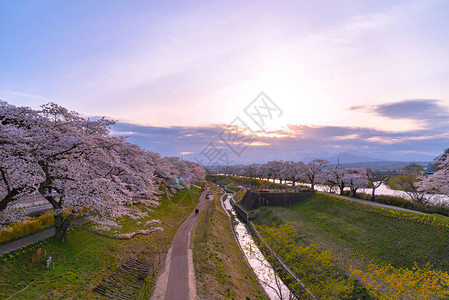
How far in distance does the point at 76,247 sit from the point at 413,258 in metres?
40.5

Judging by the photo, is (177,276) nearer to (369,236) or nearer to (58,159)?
(58,159)

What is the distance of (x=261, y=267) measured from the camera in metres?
34.9

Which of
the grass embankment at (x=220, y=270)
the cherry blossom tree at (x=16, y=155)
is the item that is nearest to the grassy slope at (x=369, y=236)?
the grass embankment at (x=220, y=270)

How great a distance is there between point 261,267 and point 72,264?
2584 cm

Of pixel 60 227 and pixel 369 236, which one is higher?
pixel 60 227

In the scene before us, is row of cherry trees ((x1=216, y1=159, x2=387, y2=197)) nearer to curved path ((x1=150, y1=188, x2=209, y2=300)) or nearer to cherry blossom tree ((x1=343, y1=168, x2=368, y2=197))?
cherry blossom tree ((x1=343, y1=168, x2=368, y2=197))

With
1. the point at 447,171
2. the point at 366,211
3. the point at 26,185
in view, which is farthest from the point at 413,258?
the point at 26,185

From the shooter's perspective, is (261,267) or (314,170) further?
(314,170)

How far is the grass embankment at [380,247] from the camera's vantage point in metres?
19.8

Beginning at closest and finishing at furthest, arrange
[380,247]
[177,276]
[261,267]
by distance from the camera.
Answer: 1. [177,276]
2. [380,247]
3. [261,267]

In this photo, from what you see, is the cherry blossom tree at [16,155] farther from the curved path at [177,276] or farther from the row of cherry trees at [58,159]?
the curved path at [177,276]

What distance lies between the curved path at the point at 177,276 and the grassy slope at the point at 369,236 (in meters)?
18.8

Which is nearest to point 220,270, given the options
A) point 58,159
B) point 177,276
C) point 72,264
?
point 177,276

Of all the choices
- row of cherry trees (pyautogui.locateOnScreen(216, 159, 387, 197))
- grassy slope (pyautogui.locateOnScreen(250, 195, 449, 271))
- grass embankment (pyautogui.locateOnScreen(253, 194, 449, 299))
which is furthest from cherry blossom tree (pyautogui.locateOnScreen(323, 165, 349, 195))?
grass embankment (pyautogui.locateOnScreen(253, 194, 449, 299))
